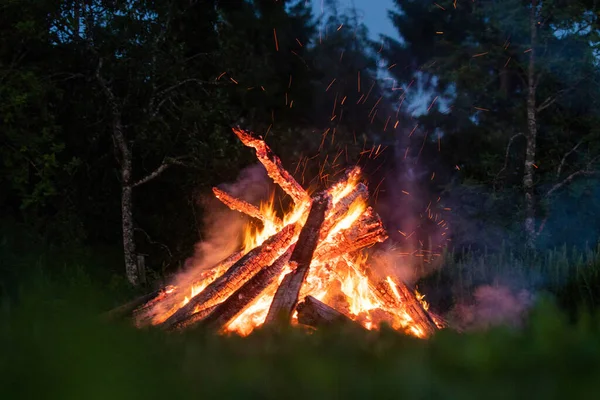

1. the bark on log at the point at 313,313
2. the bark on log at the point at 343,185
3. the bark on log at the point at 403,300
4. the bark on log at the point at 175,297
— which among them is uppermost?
the bark on log at the point at 343,185

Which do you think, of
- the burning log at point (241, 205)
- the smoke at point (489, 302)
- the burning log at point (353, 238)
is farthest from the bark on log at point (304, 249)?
the smoke at point (489, 302)

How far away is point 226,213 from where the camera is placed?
39.5 ft

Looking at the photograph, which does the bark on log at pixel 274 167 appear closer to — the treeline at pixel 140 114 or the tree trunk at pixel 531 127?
the treeline at pixel 140 114

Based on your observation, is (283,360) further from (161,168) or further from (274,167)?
(161,168)

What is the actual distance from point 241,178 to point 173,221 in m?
1.60

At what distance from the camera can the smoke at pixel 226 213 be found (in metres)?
11.7

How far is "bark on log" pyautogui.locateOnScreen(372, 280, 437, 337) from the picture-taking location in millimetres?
5633

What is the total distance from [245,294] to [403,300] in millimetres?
1488

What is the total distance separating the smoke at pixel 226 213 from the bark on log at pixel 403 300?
596 centimetres

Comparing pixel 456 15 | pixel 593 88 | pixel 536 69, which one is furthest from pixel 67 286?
pixel 456 15

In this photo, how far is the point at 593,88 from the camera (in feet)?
50.2

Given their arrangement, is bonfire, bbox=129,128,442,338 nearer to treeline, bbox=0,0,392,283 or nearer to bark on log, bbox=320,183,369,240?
bark on log, bbox=320,183,369,240

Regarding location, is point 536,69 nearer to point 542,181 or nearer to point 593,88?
point 593,88

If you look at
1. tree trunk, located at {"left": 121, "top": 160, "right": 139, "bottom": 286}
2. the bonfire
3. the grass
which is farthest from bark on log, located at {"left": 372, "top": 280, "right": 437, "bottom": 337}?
tree trunk, located at {"left": 121, "top": 160, "right": 139, "bottom": 286}
